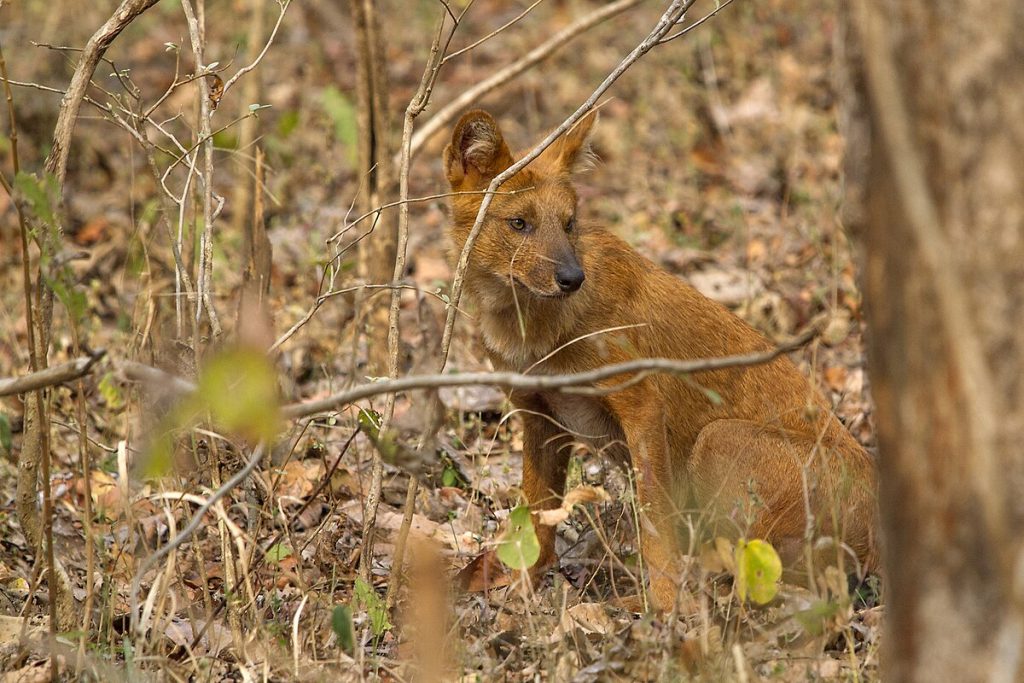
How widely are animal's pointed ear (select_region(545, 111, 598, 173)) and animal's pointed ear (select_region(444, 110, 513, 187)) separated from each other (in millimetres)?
264

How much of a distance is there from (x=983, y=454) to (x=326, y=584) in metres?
2.92

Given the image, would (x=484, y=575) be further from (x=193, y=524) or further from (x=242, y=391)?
(x=242, y=391)

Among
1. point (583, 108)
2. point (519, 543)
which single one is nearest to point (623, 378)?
point (583, 108)

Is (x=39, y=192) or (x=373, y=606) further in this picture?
(x=373, y=606)

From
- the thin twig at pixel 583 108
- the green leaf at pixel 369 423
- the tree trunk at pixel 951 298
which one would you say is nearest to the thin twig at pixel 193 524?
the green leaf at pixel 369 423

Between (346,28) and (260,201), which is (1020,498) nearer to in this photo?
(260,201)

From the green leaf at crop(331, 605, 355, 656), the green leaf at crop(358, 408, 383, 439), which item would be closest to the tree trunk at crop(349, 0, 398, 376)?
the green leaf at crop(358, 408, 383, 439)

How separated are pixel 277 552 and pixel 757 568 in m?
1.57

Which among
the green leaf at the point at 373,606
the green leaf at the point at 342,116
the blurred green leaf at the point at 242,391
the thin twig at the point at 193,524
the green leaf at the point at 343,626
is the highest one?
the green leaf at the point at 342,116

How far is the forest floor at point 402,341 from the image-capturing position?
369 centimetres

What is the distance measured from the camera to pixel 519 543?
11.8 ft

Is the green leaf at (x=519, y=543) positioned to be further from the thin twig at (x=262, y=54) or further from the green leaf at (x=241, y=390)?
the thin twig at (x=262, y=54)

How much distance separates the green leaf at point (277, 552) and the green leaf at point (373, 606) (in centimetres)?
29

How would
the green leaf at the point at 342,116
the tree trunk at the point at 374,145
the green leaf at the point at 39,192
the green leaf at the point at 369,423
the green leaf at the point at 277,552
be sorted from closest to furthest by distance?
the green leaf at the point at 39,192, the green leaf at the point at 369,423, the green leaf at the point at 277,552, the tree trunk at the point at 374,145, the green leaf at the point at 342,116
